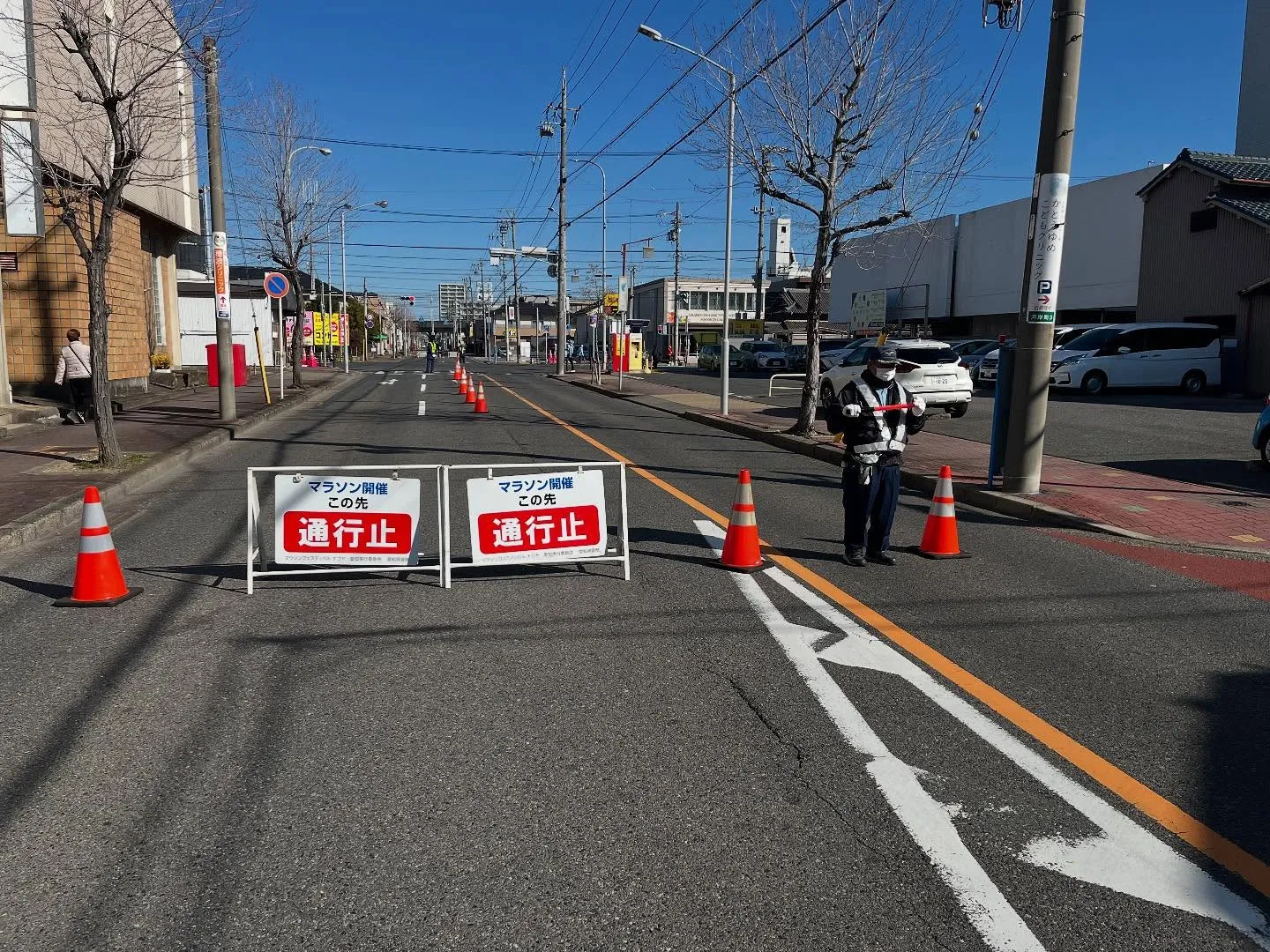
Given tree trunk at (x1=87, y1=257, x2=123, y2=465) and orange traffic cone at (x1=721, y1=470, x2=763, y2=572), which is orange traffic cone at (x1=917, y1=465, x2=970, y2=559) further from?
tree trunk at (x1=87, y1=257, x2=123, y2=465)

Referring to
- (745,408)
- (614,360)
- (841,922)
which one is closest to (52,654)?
(841,922)

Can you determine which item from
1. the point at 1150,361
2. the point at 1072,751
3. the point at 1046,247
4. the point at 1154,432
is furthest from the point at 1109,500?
the point at 1150,361

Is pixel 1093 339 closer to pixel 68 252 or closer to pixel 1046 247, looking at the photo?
pixel 1046 247

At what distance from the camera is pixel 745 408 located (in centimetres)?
2312

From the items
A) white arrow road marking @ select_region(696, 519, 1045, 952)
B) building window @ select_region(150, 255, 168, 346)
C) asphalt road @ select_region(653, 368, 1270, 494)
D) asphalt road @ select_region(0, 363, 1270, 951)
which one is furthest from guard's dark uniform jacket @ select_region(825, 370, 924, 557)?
building window @ select_region(150, 255, 168, 346)

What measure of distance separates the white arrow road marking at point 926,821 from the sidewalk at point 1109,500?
5031 mm

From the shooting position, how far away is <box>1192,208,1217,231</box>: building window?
88.7 feet

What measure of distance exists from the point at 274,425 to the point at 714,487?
37.4 feet

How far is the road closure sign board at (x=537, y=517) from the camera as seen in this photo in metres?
6.61

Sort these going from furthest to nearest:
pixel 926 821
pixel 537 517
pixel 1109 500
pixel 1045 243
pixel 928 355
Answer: pixel 928 355
pixel 1109 500
pixel 1045 243
pixel 537 517
pixel 926 821

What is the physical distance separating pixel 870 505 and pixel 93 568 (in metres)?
5.31

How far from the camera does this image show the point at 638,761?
12.6 feet

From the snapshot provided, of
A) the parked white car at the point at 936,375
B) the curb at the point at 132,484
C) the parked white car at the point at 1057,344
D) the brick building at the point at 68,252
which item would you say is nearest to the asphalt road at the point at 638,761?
the curb at the point at 132,484

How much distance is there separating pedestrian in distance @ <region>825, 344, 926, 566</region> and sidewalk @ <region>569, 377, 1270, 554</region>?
2.77 meters
